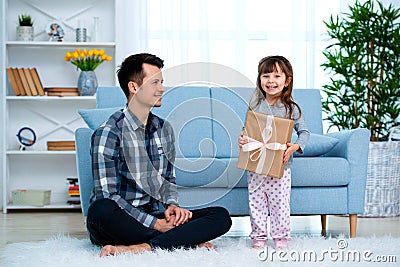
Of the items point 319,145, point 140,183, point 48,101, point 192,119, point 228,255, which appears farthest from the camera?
point 48,101

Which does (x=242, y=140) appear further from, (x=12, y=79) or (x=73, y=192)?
(x=12, y=79)

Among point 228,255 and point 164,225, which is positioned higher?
point 164,225

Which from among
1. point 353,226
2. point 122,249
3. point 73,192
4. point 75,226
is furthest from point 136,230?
point 73,192

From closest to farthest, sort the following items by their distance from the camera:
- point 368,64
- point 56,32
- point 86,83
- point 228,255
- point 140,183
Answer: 1. point 228,255
2. point 140,183
3. point 368,64
4. point 86,83
5. point 56,32

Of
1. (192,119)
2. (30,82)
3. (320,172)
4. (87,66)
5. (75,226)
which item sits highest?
(87,66)

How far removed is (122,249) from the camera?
2469 mm

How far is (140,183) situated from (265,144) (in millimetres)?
526

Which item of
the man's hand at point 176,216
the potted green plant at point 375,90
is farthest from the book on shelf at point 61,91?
the man's hand at point 176,216

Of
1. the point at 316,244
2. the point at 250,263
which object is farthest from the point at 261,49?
the point at 250,263

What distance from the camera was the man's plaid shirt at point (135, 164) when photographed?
2.52 metres

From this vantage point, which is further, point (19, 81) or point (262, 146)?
point (19, 81)

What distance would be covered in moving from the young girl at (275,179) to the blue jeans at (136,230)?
28 centimetres

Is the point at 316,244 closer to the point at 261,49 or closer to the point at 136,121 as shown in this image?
the point at 136,121

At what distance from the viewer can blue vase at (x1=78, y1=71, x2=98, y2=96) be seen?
4590 mm
